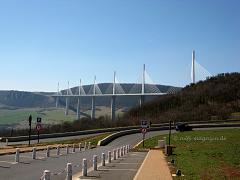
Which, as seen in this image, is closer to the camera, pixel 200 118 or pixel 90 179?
pixel 90 179

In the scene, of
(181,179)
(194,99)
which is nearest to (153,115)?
(194,99)

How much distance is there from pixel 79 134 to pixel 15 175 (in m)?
65.9

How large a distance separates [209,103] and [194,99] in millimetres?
6218

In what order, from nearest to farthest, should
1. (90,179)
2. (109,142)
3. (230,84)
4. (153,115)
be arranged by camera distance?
(90,179), (109,142), (153,115), (230,84)

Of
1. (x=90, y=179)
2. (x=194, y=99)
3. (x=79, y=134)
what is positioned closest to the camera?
(x=90, y=179)

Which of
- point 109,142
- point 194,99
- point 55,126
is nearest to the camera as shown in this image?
point 109,142

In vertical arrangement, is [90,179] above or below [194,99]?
below

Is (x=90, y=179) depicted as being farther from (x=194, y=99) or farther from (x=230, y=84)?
(x=230, y=84)

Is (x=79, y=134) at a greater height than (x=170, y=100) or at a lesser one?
lesser

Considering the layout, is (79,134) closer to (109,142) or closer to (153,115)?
(109,142)

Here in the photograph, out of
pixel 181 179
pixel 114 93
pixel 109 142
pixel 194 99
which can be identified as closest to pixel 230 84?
pixel 194 99

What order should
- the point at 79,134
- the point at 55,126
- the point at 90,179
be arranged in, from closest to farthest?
the point at 90,179 < the point at 79,134 < the point at 55,126

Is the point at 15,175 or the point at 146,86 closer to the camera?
the point at 15,175

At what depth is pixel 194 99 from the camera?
12694 cm
